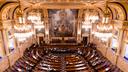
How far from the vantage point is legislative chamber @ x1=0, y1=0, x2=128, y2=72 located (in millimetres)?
11109

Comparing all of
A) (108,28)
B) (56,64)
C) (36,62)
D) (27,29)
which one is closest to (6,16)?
(27,29)

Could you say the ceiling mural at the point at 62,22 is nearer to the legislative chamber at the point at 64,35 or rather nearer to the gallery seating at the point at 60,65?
the legislative chamber at the point at 64,35

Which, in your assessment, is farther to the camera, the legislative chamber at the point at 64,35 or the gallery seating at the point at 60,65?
the gallery seating at the point at 60,65

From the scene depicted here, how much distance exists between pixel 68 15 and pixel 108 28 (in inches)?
527

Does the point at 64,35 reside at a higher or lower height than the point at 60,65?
higher

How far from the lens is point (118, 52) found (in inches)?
517

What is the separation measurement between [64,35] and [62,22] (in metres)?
1.99

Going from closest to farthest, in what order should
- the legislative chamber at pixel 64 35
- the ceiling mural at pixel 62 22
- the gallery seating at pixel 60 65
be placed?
1. the legislative chamber at pixel 64 35
2. the gallery seating at pixel 60 65
3. the ceiling mural at pixel 62 22

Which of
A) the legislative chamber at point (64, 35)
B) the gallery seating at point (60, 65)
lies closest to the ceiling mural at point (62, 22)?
the legislative chamber at point (64, 35)

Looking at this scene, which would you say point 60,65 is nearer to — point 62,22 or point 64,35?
point 64,35

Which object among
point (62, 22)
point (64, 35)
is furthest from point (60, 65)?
point (62, 22)

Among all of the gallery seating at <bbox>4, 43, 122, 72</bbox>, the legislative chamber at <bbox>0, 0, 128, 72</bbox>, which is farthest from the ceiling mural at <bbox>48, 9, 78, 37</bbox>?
the gallery seating at <bbox>4, 43, 122, 72</bbox>

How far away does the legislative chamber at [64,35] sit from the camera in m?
11.1

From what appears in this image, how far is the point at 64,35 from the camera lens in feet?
75.8
